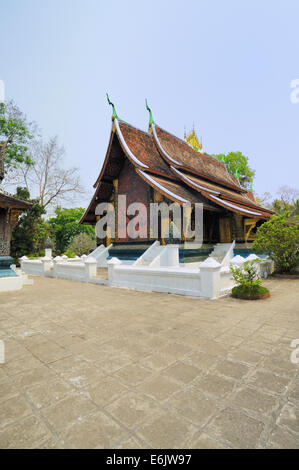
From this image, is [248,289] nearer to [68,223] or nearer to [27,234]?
Result: [27,234]

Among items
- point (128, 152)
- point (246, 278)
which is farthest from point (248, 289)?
point (128, 152)

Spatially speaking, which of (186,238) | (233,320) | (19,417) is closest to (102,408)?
(19,417)

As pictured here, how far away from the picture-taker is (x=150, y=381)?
2178 millimetres

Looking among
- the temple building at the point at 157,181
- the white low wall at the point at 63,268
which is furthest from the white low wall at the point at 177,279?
the temple building at the point at 157,181

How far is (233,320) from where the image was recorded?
4.01 metres

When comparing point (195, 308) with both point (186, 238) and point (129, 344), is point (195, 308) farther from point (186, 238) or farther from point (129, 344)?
point (186, 238)

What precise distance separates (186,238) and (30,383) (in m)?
8.86

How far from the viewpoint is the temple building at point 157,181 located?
1170 cm

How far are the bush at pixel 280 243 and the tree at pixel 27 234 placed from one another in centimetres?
1598


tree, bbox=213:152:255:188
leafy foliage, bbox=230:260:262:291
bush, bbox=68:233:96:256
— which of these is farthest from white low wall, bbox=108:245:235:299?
tree, bbox=213:152:255:188

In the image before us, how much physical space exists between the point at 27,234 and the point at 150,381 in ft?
63.1

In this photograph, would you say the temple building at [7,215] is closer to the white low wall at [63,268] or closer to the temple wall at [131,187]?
the white low wall at [63,268]

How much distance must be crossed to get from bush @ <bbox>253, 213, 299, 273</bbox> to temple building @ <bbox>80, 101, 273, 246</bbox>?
5.77ft
